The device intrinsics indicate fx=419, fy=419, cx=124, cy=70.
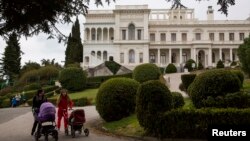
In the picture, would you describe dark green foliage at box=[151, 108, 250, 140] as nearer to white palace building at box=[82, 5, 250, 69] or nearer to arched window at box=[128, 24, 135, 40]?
white palace building at box=[82, 5, 250, 69]

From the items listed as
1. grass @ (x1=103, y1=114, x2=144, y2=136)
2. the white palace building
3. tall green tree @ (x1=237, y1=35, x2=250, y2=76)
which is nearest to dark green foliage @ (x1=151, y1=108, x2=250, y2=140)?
grass @ (x1=103, y1=114, x2=144, y2=136)

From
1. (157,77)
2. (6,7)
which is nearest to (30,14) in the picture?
(6,7)

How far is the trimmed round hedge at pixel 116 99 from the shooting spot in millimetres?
16281

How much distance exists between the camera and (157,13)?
88.8 m

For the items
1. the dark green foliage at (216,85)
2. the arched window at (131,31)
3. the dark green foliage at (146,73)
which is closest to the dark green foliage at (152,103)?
the dark green foliage at (216,85)

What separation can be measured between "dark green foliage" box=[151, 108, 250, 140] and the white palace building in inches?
2418

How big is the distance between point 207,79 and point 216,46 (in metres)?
65.4

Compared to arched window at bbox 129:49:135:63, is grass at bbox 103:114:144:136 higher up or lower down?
lower down

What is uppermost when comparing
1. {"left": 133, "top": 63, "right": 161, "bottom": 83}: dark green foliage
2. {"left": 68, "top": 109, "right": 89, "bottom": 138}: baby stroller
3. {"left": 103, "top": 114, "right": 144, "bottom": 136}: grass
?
{"left": 133, "top": 63, "right": 161, "bottom": 83}: dark green foliage

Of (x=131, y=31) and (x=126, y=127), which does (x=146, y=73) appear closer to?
(x=126, y=127)

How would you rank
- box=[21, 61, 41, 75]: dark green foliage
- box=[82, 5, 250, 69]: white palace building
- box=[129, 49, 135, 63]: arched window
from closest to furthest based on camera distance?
1. box=[21, 61, 41, 75]: dark green foliage
2. box=[82, 5, 250, 69]: white palace building
3. box=[129, 49, 135, 63]: arched window

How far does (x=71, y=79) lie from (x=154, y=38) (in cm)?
3997

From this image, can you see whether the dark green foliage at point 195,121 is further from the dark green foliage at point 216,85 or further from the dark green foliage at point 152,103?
the dark green foliage at point 216,85

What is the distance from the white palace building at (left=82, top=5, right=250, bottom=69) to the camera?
77125mm
